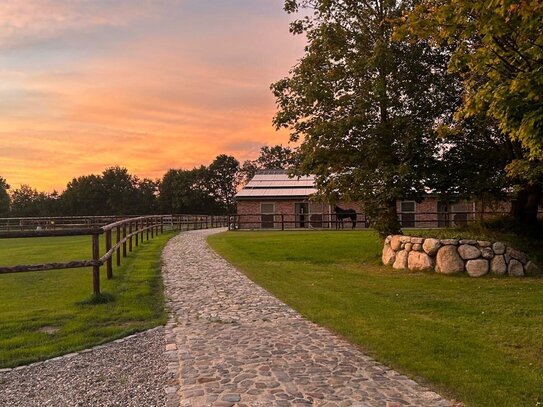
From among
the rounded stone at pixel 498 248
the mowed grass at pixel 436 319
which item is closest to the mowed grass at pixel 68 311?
the mowed grass at pixel 436 319

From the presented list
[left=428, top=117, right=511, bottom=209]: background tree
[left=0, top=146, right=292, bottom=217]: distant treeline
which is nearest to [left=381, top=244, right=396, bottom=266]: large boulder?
[left=428, top=117, right=511, bottom=209]: background tree

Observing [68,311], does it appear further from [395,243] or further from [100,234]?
[395,243]

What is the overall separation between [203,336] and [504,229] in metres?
10.4

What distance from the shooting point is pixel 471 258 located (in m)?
11.6

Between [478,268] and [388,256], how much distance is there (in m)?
2.77

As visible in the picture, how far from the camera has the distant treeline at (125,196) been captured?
71.9 metres

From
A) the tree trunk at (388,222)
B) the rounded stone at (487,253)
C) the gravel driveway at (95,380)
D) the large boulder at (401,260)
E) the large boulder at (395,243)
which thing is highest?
the tree trunk at (388,222)

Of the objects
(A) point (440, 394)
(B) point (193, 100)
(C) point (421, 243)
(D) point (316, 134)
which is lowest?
(A) point (440, 394)

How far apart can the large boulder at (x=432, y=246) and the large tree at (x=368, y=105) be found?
1507 mm

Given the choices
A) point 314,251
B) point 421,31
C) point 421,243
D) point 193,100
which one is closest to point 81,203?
point 193,100

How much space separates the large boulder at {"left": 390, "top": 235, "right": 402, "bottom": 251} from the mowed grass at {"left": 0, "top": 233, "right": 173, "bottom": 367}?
6218mm

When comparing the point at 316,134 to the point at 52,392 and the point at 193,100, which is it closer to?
the point at 193,100

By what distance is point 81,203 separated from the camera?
7319 cm

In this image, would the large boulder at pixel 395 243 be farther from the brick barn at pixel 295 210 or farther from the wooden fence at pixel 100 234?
the brick barn at pixel 295 210
